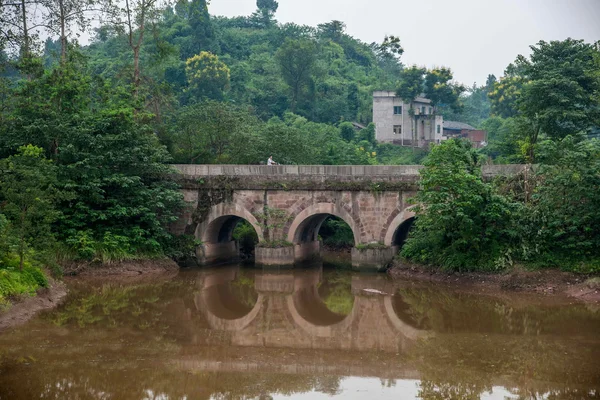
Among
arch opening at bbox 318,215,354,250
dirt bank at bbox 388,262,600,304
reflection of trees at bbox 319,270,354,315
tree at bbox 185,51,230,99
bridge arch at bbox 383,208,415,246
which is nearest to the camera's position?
dirt bank at bbox 388,262,600,304

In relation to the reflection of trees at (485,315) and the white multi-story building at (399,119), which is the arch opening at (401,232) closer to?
the reflection of trees at (485,315)

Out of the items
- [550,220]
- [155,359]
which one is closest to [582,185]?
[550,220]

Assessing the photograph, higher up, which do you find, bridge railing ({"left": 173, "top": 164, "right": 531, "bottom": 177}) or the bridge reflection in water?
bridge railing ({"left": 173, "top": 164, "right": 531, "bottom": 177})

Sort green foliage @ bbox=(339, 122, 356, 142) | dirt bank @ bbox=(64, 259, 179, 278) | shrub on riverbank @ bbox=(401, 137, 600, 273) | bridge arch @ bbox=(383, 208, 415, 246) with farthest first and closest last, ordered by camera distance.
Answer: green foliage @ bbox=(339, 122, 356, 142) < bridge arch @ bbox=(383, 208, 415, 246) < dirt bank @ bbox=(64, 259, 179, 278) < shrub on riverbank @ bbox=(401, 137, 600, 273)

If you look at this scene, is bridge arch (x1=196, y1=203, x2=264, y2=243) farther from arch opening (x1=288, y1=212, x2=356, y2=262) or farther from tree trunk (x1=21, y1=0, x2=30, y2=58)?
tree trunk (x1=21, y1=0, x2=30, y2=58)

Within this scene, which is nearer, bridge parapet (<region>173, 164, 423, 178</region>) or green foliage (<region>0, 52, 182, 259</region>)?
green foliage (<region>0, 52, 182, 259</region>)

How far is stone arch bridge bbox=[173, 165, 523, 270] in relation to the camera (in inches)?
1030

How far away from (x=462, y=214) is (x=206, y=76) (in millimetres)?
30080

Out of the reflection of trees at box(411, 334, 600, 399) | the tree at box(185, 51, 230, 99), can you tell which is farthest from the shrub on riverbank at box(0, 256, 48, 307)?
the tree at box(185, 51, 230, 99)

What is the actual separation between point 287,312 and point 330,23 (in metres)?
51.9

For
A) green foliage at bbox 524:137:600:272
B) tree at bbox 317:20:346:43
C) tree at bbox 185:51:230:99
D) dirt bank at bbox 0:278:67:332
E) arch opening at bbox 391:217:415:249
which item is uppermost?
tree at bbox 317:20:346:43

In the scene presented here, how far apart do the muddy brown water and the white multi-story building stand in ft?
98.6

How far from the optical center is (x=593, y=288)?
68.7 feet

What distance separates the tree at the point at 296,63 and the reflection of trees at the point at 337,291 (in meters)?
26.4
